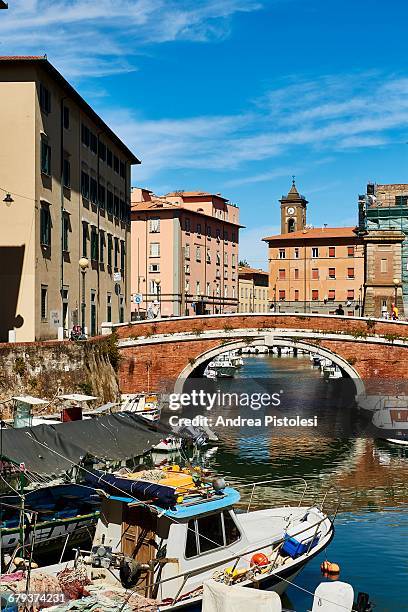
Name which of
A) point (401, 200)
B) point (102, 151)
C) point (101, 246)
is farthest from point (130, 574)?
point (401, 200)

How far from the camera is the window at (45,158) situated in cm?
3875

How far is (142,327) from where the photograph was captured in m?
46.2

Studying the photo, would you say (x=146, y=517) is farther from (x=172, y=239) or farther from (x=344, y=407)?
(x=172, y=239)

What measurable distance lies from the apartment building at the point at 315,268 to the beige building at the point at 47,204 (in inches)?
1993

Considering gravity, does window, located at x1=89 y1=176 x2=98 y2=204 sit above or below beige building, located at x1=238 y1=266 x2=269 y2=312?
above

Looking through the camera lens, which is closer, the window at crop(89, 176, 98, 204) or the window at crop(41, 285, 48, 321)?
the window at crop(41, 285, 48, 321)

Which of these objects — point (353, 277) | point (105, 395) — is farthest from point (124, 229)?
point (353, 277)

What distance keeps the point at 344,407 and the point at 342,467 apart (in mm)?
15982

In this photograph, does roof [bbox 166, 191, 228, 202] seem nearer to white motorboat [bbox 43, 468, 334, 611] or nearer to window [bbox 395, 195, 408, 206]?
window [bbox 395, 195, 408, 206]

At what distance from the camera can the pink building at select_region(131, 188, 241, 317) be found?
3231 inches

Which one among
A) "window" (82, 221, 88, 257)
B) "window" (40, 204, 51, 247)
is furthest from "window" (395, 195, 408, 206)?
"window" (40, 204, 51, 247)

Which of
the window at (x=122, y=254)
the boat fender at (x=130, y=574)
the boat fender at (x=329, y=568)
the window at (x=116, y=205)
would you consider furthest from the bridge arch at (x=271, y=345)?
the boat fender at (x=130, y=574)

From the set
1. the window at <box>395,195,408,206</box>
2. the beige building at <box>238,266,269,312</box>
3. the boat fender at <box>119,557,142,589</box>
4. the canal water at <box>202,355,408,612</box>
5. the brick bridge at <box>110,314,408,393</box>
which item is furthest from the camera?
the beige building at <box>238,266,269,312</box>

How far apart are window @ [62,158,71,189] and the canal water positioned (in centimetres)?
1445
